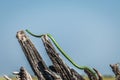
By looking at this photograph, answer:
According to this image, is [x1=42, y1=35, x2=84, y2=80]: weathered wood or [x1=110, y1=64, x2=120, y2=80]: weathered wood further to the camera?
[x1=42, y1=35, x2=84, y2=80]: weathered wood

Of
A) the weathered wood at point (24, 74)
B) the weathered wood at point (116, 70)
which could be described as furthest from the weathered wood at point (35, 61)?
the weathered wood at point (116, 70)

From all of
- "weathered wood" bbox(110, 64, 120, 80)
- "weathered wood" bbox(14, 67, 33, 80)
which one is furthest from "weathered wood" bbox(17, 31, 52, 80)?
"weathered wood" bbox(110, 64, 120, 80)

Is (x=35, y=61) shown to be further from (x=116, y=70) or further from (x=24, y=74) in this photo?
(x=116, y=70)

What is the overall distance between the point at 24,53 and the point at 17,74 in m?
0.31

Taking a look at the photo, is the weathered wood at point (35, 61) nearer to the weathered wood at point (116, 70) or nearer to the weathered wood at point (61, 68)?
the weathered wood at point (61, 68)

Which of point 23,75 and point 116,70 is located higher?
point 23,75

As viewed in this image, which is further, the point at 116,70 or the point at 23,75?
the point at 23,75

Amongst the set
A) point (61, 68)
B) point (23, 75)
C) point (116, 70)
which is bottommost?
point (116, 70)

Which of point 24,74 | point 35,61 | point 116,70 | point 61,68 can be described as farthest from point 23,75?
point 116,70

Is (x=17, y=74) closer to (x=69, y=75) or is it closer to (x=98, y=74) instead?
(x=69, y=75)

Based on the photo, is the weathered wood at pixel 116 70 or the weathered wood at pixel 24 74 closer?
the weathered wood at pixel 116 70

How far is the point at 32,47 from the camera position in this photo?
3.24m

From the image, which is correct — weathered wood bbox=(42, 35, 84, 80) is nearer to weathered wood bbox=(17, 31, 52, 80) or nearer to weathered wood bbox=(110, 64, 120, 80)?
weathered wood bbox=(17, 31, 52, 80)

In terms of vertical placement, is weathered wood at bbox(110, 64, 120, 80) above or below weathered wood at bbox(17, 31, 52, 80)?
below
